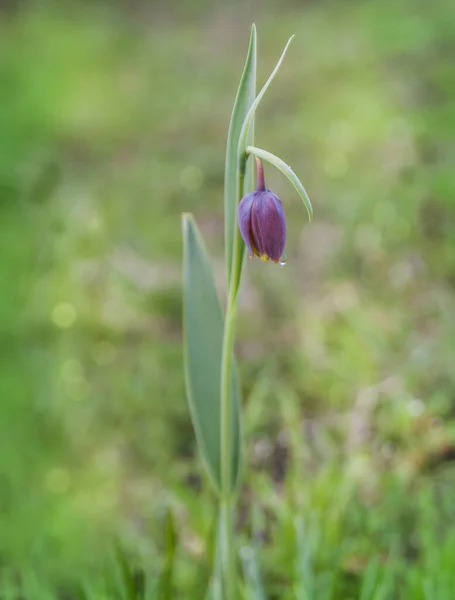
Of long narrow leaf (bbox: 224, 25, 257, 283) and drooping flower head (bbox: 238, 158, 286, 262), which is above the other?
long narrow leaf (bbox: 224, 25, 257, 283)

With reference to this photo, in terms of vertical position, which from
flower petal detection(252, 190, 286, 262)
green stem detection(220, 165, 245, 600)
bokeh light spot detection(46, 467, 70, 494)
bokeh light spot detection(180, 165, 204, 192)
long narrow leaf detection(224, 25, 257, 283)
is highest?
bokeh light spot detection(180, 165, 204, 192)

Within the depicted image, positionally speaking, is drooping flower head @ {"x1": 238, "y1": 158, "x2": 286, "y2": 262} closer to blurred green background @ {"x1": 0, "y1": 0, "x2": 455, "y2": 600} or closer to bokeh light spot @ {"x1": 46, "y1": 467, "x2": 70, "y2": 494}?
blurred green background @ {"x1": 0, "y1": 0, "x2": 455, "y2": 600}

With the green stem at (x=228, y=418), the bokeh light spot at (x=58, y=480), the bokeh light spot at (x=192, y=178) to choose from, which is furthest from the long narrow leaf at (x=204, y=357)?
the bokeh light spot at (x=192, y=178)

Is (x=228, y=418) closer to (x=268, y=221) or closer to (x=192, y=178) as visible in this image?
(x=268, y=221)

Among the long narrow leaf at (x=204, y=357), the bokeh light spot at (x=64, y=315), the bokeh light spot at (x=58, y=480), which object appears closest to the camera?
the long narrow leaf at (x=204, y=357)

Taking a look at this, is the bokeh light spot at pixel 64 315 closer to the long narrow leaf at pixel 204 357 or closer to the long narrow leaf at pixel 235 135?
the long narrow leaf at pixel 204 357

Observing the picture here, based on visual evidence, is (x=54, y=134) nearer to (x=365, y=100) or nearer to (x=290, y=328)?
(x=365, y=100)

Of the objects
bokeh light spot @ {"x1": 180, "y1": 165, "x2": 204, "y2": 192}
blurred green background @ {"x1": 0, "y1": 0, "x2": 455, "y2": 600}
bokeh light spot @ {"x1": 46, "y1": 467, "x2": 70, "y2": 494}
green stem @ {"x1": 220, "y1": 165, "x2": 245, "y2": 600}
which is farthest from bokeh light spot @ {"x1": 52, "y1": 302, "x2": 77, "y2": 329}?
green stem @ {"x1": 220, "y1": 165, "x2": 245, "y2": 600}
